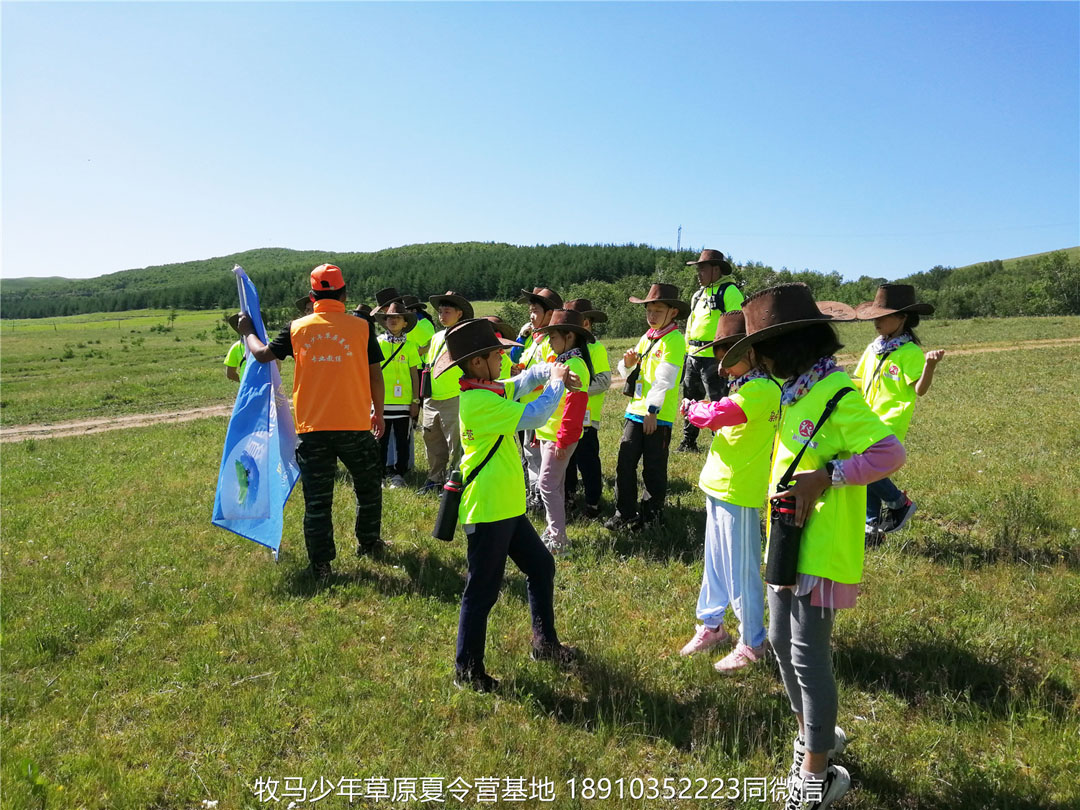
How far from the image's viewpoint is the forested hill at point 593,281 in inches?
2840

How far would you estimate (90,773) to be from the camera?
154 inches

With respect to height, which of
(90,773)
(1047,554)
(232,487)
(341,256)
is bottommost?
(90,773)

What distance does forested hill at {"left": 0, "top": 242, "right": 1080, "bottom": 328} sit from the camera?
72125 mm

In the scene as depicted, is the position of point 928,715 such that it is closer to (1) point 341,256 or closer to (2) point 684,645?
(2) point 684,645

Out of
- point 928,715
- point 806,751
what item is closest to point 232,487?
point 806,751

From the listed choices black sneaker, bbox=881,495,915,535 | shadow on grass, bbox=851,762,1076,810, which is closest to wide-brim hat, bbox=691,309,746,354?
shadow on grass, bbox=851,762,1076,810

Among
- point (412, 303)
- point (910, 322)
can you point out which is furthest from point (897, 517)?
point (412, 303)

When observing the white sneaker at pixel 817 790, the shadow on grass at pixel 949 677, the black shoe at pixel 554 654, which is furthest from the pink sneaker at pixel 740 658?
the white sneaker at pixel 817 790

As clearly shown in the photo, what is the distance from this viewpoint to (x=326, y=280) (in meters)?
6.42

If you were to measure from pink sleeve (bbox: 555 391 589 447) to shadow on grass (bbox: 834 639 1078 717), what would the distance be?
2.63 m

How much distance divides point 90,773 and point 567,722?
282 centimetres

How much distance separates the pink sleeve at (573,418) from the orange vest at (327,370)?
2050mm

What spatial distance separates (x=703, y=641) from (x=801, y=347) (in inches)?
103

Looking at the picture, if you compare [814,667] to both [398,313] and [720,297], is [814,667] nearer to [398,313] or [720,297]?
[720,297]
